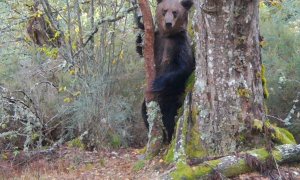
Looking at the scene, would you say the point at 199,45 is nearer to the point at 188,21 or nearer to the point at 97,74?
the point at 188,21

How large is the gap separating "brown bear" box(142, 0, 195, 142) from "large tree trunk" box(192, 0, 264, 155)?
1143mm

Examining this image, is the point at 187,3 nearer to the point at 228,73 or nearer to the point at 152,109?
the point at 152,109

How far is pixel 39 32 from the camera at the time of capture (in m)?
12.2

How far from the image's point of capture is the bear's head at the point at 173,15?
25.0ft

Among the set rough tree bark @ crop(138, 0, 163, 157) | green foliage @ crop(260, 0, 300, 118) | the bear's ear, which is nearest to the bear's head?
the bear's ear

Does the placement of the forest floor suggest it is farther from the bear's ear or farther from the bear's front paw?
the bear's ear

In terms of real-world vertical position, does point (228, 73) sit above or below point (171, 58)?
below

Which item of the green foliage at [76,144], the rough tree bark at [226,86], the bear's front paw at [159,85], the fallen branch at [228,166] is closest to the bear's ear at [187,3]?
the bear's front paw at [159,85]

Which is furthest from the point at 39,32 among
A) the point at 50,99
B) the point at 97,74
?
the point at 97,74

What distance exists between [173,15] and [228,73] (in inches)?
74.6

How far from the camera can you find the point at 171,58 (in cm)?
763

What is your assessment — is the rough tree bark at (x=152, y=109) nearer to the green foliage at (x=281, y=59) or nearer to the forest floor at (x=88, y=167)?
the forest floor at (x=88, y=167)

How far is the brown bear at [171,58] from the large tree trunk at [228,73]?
1.14 meters

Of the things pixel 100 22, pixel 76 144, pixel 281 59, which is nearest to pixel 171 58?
pixel 100 22
